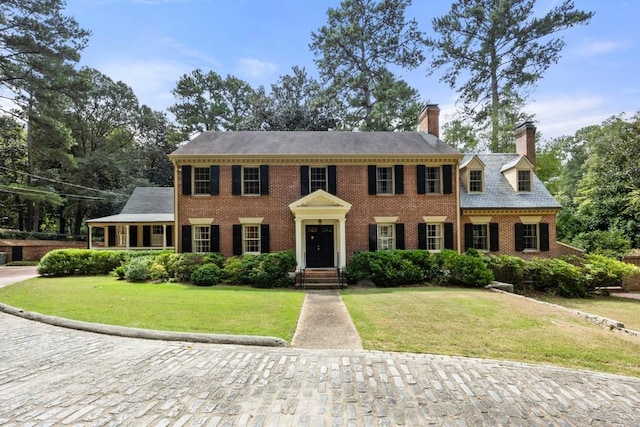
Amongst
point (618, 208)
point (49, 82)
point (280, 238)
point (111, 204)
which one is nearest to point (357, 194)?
point (280, 238)

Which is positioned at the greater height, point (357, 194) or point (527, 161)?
point (527, 161)

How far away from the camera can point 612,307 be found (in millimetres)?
12711

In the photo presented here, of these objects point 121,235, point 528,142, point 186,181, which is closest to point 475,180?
point 528,142

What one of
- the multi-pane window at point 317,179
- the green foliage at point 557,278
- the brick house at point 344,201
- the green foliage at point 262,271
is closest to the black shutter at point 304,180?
the brick house at point 344,201

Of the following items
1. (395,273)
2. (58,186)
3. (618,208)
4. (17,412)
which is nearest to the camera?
(17,412)

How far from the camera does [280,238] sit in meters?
17.6

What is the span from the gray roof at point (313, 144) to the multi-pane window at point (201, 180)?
887mm

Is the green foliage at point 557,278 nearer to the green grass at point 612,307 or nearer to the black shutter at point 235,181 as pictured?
the green grass at point 612,307

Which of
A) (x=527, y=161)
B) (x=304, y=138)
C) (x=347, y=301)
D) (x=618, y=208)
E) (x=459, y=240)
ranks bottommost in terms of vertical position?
(x=347, y=301)

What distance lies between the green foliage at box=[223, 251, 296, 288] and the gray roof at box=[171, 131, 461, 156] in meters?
5.26

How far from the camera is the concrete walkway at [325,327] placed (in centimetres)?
705

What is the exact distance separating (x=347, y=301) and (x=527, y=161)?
→ 1377 centimetres

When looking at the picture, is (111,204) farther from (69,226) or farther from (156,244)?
(156,244)

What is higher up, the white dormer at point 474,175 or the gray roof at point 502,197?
the white dormer at point 474,175
